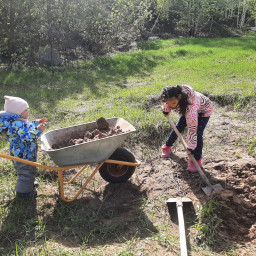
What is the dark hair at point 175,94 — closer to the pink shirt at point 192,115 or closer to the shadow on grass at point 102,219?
the pink shirt at point 192,115

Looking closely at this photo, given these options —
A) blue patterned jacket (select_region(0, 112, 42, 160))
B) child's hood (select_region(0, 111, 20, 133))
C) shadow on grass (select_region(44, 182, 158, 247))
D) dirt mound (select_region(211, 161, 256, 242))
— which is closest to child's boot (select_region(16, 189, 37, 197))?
shadow on grass (select_region(44, 182, 158, 247))

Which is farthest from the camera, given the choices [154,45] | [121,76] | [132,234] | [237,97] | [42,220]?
[154,45]

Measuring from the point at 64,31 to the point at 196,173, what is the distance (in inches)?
430

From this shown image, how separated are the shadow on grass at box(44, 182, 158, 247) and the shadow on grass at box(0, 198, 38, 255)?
0.18 m

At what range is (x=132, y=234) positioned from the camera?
2.87 metres

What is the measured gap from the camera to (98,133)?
11.4 ft

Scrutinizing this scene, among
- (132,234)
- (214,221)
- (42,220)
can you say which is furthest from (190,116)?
(42,220)

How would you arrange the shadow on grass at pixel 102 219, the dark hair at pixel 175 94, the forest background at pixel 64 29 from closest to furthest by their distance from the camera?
1. the shadow on grass at pixel 102 219
2. the dark hair at pixel 175 94
3. the forest background at pixel 64 29

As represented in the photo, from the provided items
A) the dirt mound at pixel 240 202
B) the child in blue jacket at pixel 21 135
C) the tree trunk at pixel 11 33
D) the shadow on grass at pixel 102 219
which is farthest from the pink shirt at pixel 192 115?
the tree trunk at pixel 11 33

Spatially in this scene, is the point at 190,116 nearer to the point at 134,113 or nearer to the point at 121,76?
the point at 134,113

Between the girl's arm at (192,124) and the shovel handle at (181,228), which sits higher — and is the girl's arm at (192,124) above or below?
above

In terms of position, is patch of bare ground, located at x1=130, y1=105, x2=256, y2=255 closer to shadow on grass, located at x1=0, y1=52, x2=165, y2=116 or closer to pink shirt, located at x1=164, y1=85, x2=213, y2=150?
pink shirt, located at x1=164, y1=85, x2=213, y2=150

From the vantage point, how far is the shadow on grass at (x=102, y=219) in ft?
9.29

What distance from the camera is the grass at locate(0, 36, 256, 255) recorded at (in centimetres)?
276
